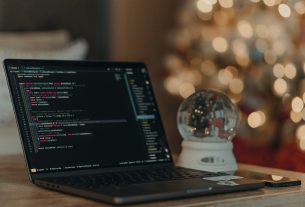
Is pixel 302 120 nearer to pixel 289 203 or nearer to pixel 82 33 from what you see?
pixel 82 33

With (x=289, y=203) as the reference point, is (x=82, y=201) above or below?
above

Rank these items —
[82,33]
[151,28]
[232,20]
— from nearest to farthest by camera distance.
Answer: [232,20] → [82,33] → [151,28]

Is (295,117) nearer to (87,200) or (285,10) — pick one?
(285,10)

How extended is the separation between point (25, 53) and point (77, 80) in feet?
2.57

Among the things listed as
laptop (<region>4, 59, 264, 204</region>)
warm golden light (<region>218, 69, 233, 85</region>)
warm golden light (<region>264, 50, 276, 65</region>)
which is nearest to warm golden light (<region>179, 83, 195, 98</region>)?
warm golden light (<region>218, 69, 233, 85</region>)

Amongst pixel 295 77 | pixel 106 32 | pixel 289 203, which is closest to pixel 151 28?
pixel 106 32

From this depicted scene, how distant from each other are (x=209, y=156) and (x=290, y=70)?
1663 millimetres

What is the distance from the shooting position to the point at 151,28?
385 cm

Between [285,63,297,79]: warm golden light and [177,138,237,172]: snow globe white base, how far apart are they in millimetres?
1624

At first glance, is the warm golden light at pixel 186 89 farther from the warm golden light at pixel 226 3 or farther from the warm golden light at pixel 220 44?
the warm golden light at pixel 226 3

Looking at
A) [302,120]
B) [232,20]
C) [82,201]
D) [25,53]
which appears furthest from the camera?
[232,20]

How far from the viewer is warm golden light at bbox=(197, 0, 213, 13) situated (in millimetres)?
3123

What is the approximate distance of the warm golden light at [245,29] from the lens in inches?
115

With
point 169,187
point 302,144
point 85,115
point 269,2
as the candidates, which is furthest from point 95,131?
point 269,2
